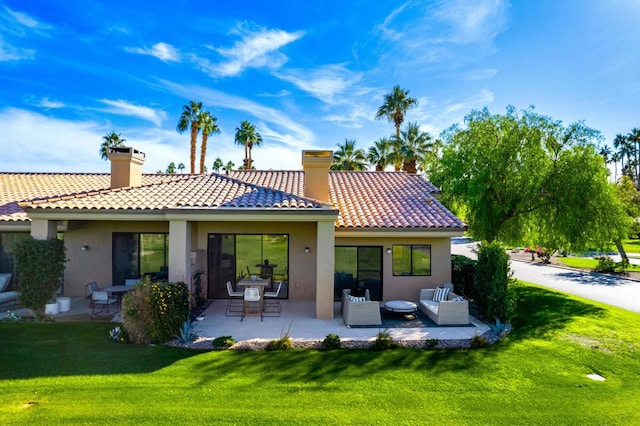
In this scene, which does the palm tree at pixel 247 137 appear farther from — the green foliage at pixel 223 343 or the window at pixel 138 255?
the green foliage at pixel 223 343

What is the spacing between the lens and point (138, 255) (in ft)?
52.0

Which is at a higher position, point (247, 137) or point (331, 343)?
point (247, 137)

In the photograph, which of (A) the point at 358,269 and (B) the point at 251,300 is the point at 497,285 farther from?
(B) the point at 251,300

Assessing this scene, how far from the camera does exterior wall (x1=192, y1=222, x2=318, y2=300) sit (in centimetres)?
1549

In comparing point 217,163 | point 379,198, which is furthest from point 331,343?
point 217,163

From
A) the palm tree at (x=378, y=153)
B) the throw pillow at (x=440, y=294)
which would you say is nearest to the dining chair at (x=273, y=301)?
the throw pillow at (x=440, y=294)

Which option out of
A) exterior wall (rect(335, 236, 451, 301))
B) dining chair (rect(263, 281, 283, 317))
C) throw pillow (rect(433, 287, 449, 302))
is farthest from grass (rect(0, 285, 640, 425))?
exterior wall (rect(335, 236, 451, 301))

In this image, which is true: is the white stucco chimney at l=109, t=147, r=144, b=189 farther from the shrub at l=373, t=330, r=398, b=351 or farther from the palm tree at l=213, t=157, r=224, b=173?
the palm tree at l=213, t=157, r=224, b=173

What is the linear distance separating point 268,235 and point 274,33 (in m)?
10.0

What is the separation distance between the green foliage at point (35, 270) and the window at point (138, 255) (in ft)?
12.6

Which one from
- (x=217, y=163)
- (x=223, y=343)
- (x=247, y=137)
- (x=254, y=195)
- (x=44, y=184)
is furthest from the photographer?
(x=217, y=163)

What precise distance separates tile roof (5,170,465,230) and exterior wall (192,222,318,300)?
156cm

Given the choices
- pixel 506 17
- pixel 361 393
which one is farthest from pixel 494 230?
pixel 361 393

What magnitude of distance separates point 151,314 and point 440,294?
10.4m
